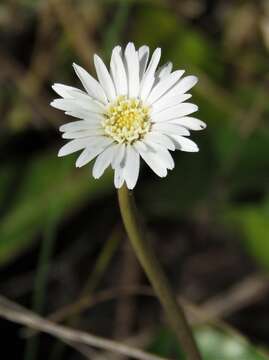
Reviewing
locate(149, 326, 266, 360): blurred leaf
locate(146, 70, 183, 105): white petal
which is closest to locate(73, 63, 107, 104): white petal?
locate(146, 70, 183, 105): white petal

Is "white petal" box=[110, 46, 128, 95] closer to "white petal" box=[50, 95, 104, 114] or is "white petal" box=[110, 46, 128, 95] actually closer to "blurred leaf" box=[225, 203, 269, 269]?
"white petal" box=[50, 95, 104, 114]

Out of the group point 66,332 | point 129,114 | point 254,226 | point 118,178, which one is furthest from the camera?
point 254,226

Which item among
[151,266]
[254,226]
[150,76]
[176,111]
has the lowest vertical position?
[151,266]

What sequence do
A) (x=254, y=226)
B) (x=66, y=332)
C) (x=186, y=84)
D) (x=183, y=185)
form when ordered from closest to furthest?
(x=186, y=84)
(x=66, y=332)
(x=254, y=226)
(x=183, y=185)

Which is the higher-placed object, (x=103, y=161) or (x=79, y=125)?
(x=79, y=125)

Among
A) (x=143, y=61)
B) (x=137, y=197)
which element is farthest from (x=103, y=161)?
(x=137, y=197)

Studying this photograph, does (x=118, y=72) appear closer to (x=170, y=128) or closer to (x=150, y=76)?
(x=150, y=76)

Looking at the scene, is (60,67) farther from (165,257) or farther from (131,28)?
(165,257)
